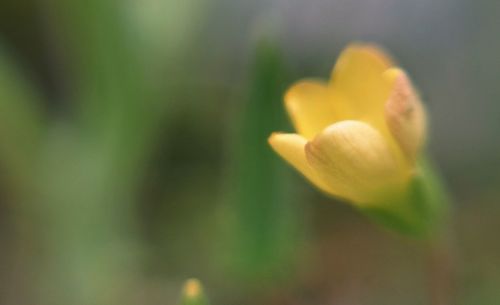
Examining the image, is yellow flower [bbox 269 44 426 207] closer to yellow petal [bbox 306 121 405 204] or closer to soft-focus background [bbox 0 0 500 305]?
yellow petal [bbox 306 121 405 204]

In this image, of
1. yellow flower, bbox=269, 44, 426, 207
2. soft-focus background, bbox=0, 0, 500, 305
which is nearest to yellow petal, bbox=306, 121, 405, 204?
yellow flower, bbox=269, 44, 426, 207

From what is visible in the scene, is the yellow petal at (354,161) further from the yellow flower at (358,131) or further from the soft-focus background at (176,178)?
the soft-focus background at (176,178)

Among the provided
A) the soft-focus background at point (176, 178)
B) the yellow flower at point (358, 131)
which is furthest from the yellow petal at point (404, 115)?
the soft-focus background at point (176, 178)

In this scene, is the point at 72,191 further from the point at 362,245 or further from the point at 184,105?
the point at 362,245

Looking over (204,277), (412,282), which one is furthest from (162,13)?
(412,282)

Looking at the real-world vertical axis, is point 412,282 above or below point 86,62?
below

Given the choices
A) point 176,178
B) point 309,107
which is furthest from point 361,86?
point 176,178
